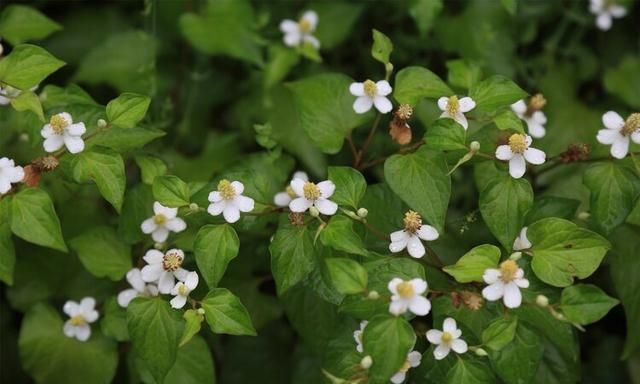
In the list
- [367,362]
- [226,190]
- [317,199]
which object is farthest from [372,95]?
[367,362]

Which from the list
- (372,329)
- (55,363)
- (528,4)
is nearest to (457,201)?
(528,4)

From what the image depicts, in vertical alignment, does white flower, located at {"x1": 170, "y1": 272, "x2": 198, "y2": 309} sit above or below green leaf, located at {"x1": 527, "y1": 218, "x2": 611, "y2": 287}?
below

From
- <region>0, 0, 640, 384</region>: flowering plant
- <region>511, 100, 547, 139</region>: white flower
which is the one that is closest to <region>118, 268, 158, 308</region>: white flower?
<region>0, 0, 640, 384</region>: flowering plant

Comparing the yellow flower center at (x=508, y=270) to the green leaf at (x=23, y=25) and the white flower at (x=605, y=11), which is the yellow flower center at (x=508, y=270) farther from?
the green leaf at (x=23, y=25)

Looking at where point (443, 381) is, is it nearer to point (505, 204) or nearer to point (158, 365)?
point (505, 204)

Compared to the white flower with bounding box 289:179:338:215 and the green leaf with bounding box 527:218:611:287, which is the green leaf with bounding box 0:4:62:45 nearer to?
the white flower with bounding box 289:179:338:215

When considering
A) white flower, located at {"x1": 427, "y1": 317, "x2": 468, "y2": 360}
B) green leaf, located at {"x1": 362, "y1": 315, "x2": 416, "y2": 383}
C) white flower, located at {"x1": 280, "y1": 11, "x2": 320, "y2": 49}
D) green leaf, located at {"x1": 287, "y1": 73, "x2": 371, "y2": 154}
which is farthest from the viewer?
white flower, located at {"x1": 280, "y1": 11, "x2": 320, "y2": 49}

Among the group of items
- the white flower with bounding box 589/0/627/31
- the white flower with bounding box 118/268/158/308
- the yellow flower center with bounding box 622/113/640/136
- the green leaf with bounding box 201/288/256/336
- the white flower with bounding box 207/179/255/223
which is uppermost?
the yellow flower center with bounding box 622/113/640/136
